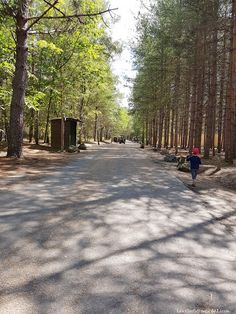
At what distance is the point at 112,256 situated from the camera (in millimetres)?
5309

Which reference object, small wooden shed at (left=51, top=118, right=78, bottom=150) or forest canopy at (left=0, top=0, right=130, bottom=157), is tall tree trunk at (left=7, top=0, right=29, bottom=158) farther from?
small wooden shed at (left=51, top=118, right=78, bottom=150)

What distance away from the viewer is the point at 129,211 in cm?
Answer: 842

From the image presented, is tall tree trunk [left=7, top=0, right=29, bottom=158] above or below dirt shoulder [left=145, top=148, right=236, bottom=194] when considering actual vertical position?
above

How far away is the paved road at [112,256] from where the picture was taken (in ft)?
12.8

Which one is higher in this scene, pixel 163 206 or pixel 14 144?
pixel 14 144

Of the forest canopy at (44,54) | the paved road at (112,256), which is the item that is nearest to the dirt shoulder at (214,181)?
the paved road at (112,256)

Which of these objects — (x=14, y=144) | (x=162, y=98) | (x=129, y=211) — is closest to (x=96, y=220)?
(x=129, y=211)

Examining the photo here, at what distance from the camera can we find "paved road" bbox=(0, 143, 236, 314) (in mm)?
3912

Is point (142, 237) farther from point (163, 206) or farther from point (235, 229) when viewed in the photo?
point (163, 206)

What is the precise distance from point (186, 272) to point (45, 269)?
6.05 feet

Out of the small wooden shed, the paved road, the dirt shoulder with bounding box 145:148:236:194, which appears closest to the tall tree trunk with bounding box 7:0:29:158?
the dirt shoulder with bounding box 145:148:236:194

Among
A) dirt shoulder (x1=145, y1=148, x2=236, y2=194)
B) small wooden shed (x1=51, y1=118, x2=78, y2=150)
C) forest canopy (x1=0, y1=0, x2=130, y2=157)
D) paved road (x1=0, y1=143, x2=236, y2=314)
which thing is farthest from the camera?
small wooden shed (x1=51, y1=118, x2=78, y2=150)

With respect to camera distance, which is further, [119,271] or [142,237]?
[142,237]

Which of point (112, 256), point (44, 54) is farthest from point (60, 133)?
A: point (112, 256)
